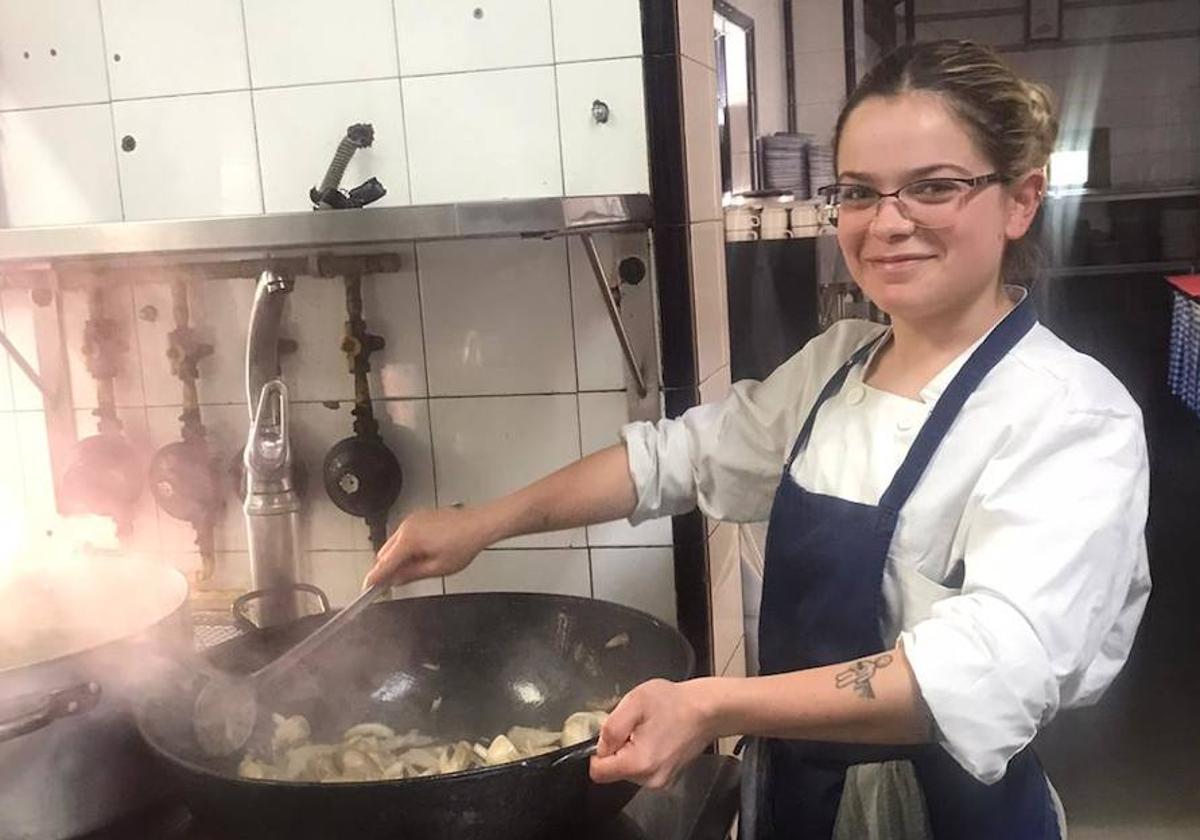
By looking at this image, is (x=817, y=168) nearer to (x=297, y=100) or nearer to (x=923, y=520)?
(x=297, y=100)

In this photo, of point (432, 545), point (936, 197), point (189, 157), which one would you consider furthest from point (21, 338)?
point (936, 197)

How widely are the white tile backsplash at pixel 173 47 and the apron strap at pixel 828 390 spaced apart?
0.89m

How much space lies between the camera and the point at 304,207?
1.60 meters

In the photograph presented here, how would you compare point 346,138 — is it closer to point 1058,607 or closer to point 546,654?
point 546,654

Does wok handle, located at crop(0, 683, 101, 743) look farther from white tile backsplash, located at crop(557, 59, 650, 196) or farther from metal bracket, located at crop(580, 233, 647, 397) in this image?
white tile backsplash, located at crop(557, 59, 650, 196)

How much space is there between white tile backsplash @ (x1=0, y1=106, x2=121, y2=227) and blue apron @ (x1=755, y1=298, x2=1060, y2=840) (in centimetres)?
107

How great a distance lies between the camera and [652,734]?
2.94ft

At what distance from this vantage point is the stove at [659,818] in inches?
46.1

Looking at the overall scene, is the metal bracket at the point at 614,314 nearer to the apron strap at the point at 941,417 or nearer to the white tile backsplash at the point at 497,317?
the white tile backsplash at the point at 497,317

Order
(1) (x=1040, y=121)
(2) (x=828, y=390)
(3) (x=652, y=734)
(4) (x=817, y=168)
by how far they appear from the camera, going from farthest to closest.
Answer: (4) (x=817, y=168) → (2) (x=828, y=390) → (1) (x=1040, y=121) → (3) (x=652, y=734)

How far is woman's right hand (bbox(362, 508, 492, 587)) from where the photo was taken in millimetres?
1291

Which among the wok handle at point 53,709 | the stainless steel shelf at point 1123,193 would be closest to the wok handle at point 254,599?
the wok handle at point 53,709

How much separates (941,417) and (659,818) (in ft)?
1.67

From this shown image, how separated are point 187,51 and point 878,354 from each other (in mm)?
1021
